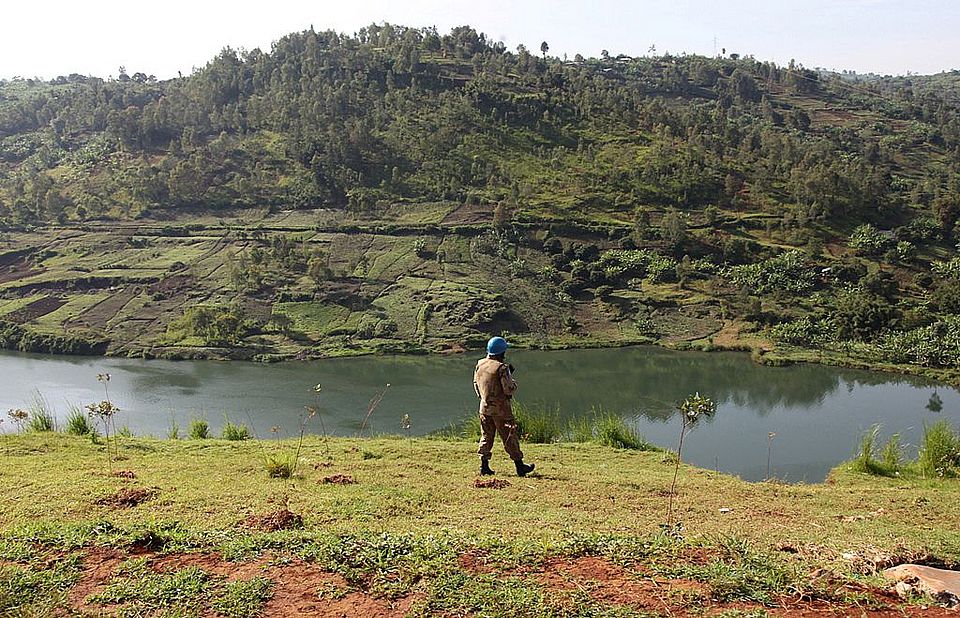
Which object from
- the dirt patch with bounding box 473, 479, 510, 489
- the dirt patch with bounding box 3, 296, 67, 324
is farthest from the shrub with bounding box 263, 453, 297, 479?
the dirt patch with bounding box 3, 296, 67, 324

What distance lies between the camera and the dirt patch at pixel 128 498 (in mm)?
5910

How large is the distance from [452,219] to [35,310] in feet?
87.8

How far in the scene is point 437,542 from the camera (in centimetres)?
469

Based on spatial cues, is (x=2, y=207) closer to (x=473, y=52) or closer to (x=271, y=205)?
(x=271, y=205)

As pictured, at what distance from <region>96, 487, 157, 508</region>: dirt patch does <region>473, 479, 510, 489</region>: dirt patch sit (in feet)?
10.2

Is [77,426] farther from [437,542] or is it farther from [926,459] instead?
[926,459]

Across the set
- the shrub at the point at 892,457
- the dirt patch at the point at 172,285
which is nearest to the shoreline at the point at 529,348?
the dirt patch at the point at 172,285

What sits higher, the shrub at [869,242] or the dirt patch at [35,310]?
the shrub at [869,242]

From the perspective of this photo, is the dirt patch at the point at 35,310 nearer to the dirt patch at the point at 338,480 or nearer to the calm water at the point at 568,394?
the calm water at the point at 568,394

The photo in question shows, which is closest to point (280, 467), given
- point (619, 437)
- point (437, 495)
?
point (437, 495)

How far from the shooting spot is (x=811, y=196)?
158 ft

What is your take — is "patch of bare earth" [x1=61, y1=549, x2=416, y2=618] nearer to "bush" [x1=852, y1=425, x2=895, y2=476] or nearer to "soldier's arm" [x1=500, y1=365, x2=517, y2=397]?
"soldier's arm" [x1=500, y1=365, x2=517, y2=397]

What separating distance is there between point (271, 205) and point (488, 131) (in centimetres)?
2077

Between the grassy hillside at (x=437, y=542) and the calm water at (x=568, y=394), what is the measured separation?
10.3 m
